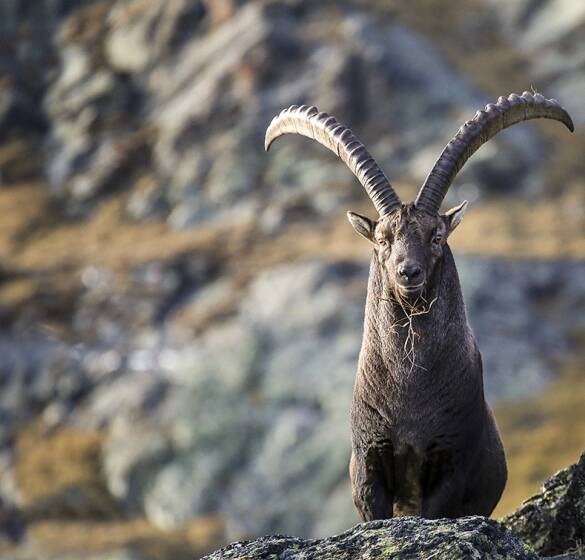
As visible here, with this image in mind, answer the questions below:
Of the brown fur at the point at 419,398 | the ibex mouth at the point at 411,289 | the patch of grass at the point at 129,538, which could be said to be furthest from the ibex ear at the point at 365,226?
the patch of grass at the point at 129,538

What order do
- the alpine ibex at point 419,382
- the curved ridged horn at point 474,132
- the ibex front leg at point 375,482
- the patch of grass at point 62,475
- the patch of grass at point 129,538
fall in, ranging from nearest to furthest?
1. the alpine ibex at point 419,382
2. the ibex front leg at point 375,482
3. the curved ridged horn at point 474,132
4. the patch of grass at point 129,538
5. the patch of grass at point 62,475

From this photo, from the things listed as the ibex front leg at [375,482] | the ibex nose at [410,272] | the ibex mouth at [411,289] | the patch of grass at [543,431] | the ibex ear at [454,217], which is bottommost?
the ibex front leg at [375,482]

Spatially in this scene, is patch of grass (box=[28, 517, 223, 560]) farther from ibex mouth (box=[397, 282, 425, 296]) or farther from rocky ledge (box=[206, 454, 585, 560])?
rocky ledge (box=[206, 454, 585, 560])

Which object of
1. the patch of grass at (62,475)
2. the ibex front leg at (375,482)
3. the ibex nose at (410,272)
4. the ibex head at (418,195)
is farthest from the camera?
the patch of grass at (62,475)

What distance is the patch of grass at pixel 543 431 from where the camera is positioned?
43.8 m

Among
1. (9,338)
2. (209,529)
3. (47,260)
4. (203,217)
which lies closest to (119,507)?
(209,529)

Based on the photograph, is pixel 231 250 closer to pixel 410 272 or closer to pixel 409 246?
pixel 409 246

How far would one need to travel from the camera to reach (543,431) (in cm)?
4734

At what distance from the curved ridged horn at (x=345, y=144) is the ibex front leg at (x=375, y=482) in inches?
102

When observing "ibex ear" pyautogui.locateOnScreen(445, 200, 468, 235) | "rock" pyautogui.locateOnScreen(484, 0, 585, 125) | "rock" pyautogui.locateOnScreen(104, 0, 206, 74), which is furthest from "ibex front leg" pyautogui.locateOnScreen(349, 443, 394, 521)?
"rock" pyautogui.locateOnScreen(104, 0, 206, 74)

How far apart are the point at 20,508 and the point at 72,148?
1708 inches

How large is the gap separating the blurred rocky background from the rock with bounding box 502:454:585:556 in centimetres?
3000

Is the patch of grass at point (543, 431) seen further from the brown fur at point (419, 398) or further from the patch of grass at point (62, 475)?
the brown fur at point (419, 398)

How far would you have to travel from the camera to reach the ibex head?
461 inches
